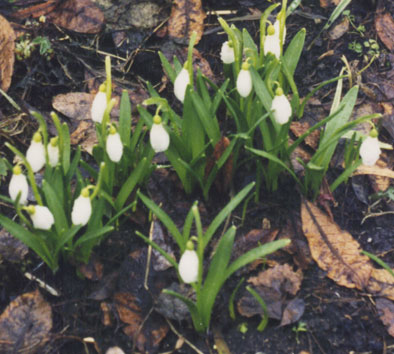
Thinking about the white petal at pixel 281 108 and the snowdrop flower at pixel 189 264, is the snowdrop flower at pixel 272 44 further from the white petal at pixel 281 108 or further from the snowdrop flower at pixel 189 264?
the snowdrop flower at pixel 189 264

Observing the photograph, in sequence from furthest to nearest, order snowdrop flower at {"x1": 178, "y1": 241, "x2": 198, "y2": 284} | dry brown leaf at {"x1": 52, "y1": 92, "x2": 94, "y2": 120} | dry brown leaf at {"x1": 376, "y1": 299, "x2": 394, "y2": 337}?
dry brown leaf at {"x1": 52, "y1": 92, "x2": 94, "y2": 120} < dry brown leaf at {"x1": 376, "y1": 299, "x2": 394, "y2": 337} < snowdrop flower at {"x1": 178, "y1": 241, "x2": 198, "y2": 284}

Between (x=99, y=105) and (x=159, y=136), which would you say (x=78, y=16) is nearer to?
(x=99, y=105)

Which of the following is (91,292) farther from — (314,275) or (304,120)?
(304,120)

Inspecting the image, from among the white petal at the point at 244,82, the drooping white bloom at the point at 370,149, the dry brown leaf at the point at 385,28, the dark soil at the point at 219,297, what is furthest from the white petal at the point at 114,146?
the dry brown leaf at the point at 385,28

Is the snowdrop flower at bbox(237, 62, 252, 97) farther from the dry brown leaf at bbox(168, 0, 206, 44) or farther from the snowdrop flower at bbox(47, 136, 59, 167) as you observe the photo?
the dry brown leaf at bbox(168, 0, 206, 44)

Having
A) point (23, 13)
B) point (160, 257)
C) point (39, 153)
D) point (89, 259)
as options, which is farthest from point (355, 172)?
point (23, 13)

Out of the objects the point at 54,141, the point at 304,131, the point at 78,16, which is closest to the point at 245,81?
the point at 304,131

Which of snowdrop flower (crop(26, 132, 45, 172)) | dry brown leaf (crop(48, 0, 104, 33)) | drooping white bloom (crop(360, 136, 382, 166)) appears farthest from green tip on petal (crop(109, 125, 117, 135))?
dry brown leaf (crop(48, 0, 104, 33))
